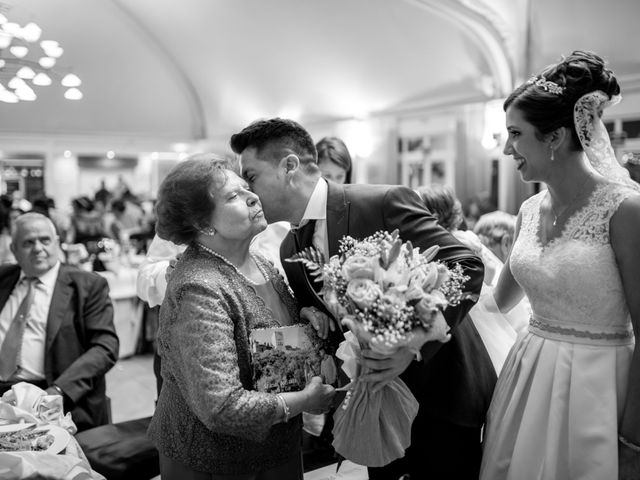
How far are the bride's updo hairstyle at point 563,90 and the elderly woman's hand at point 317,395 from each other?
96cm

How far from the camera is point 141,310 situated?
6.20m

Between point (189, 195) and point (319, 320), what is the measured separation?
526mm

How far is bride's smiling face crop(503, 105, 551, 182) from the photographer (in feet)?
5.67

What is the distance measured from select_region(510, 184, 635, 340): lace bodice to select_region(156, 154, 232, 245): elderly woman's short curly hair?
982mm

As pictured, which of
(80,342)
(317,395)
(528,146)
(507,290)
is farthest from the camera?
(80,342)

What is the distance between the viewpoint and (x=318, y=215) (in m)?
1.90

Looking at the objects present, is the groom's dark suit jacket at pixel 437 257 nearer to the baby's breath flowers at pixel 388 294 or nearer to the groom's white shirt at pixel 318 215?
the groom's white shirt at pixel 318 215

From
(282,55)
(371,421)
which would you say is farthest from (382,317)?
(282,55)

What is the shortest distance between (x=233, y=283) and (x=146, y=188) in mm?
14901

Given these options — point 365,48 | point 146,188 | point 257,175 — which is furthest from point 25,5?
point 257,175

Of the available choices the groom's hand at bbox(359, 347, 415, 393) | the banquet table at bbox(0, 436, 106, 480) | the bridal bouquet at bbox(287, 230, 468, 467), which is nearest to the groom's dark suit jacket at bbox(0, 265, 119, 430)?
the banquet table at bbox(0, 436, 106, 480)

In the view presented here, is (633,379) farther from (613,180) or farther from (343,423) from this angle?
(343,423)

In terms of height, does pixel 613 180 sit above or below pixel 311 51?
below

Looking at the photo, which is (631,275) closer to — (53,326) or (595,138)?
(595,138)
